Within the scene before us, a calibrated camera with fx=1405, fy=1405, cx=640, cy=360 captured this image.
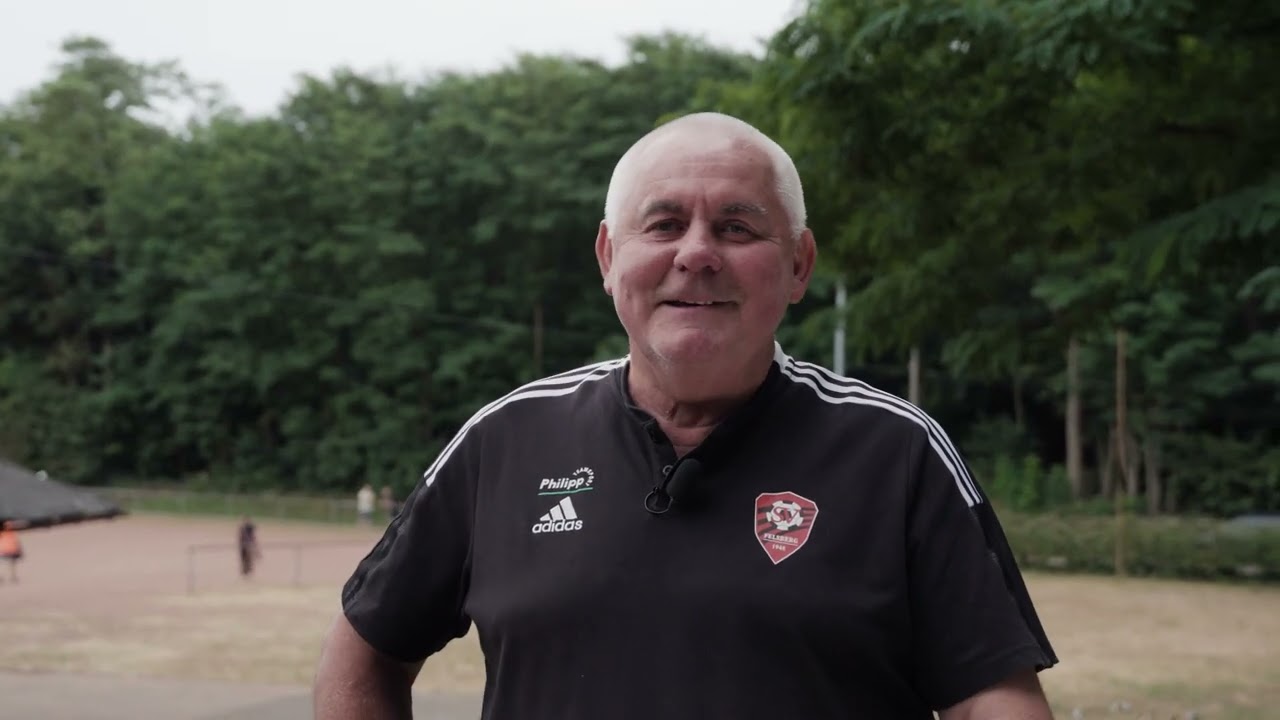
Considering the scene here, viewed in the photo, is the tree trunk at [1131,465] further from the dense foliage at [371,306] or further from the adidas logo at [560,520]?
the adidas logo at [560,520]

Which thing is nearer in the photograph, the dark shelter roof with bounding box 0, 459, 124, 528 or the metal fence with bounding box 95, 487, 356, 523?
the dark shelter roof with bounding box 0, 459, 124, 528

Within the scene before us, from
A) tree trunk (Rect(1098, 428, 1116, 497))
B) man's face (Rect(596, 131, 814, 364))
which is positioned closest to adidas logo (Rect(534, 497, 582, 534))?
→ man's face (Rect(596, 131, 814, 364))

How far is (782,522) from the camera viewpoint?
184 cm

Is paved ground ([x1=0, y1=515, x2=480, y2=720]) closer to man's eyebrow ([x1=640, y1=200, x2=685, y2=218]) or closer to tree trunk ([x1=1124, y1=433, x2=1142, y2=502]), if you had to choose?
man's eyebrow ([x1=640, y1=200, x2=685, y2=218])

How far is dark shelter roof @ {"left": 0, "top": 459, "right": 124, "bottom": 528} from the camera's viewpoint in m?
6.57

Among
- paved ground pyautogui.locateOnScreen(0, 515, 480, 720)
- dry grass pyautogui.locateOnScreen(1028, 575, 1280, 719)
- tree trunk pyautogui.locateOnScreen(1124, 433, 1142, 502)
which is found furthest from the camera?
tree trunk pyautogui.locateOnScreen(1124, 433, 1142, 502)

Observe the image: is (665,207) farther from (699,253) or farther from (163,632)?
(163,632)

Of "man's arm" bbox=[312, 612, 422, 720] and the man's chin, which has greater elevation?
the man's chin

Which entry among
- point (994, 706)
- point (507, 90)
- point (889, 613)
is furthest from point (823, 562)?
point (507, 90)

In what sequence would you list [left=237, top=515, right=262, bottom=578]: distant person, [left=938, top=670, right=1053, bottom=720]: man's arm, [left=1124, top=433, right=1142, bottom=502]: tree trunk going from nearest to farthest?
[left=938, top=670, right=1053, bottom=720]: man's arm → [left=237, top=515, right=262, bottom=578]: distant person → [left=1124, top=433, right=1142, bottom=502]: tree trunk

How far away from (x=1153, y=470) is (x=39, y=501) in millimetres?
41441

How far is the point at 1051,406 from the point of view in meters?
49.9

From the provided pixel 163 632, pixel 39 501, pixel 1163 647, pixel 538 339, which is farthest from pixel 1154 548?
pixel 39 501

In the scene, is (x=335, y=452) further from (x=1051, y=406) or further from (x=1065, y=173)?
(x=1065, y=173)
